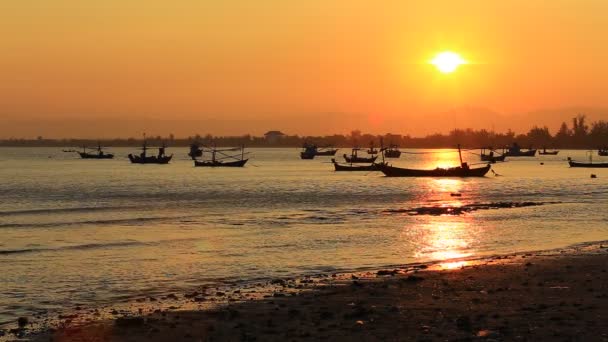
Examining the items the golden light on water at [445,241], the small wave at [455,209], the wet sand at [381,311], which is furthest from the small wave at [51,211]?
the wet sand at [381,311]

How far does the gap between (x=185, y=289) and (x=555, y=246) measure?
1652cm

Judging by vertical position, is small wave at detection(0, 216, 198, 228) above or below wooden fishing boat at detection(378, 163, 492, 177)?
below

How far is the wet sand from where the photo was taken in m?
14.7

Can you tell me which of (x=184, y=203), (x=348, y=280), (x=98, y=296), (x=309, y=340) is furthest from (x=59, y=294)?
(x=184, y=203)

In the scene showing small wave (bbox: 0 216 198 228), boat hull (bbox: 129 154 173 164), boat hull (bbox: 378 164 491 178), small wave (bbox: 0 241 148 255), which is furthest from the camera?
boat hull (bbox: 129 154 173 164)

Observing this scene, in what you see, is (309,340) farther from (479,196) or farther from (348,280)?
(479,196)

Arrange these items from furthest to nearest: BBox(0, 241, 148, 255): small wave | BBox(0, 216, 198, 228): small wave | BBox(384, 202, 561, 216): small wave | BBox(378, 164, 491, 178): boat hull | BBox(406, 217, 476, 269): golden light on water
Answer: BBox(378, 164, 491, 178): boat hull, BBox(384, 202, 561, 216): small wave, BBox(0, 216, 198, 228): small wave, BBox(0, 241, 148, 255): small wave, BBox(406, 217, 476, 269): golden light on water

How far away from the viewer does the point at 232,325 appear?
16.1 m

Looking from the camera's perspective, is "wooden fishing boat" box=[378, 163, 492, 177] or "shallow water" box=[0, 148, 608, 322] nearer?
"shallow water" box=[0, 148, 608, 322]

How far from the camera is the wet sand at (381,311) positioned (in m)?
14.7

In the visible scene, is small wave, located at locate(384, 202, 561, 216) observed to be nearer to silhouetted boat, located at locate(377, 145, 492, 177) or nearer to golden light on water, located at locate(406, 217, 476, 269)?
golden light on water, located at locate(406, 217, 476, 269)

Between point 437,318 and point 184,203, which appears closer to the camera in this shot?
point 437,318

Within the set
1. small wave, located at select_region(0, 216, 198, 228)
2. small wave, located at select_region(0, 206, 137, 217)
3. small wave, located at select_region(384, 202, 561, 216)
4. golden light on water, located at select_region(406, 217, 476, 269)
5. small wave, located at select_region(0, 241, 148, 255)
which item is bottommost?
small wave, located at select_region(0, 206, 137, 217)

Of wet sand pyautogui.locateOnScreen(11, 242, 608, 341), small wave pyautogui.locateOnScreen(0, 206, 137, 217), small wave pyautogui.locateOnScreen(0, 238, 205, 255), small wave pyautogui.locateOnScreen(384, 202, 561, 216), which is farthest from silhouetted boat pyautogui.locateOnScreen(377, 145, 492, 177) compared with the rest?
wet sand pyautogui.locateOnScreen(11, 242, 608, 341)
